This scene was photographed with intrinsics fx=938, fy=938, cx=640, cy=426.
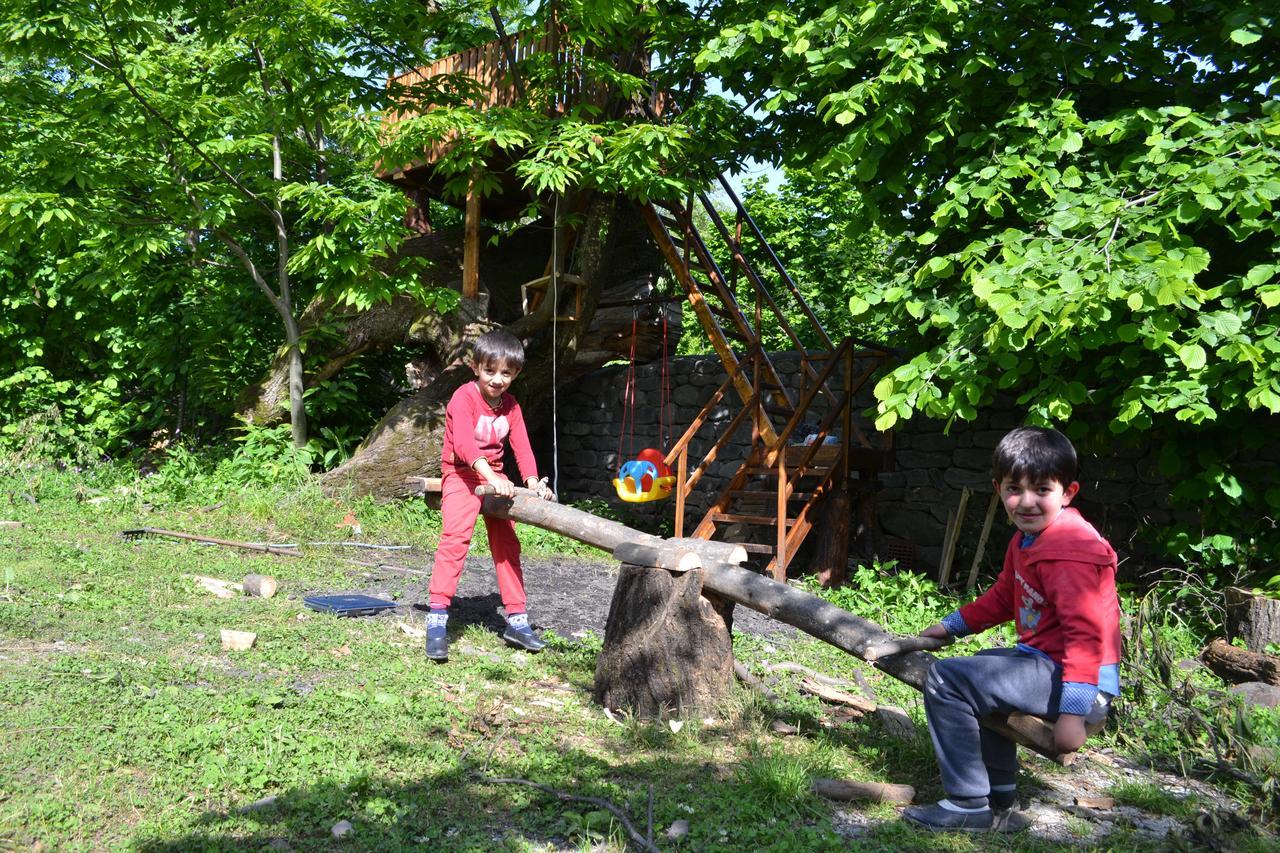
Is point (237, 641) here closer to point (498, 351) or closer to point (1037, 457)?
point (498, 351)

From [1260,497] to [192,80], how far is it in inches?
404

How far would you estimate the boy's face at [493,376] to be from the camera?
4.69 meters

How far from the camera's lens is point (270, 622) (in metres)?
5.03

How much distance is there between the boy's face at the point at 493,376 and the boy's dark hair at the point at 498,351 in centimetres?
1

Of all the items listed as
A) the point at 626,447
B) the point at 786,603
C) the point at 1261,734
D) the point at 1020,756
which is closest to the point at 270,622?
the point at 786,603

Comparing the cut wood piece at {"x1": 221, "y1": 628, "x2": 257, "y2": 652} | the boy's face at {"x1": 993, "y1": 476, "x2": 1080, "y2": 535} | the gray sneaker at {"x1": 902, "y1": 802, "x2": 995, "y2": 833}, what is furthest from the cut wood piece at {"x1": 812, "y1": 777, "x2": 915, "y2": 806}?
the cut wood piece at {"x1": 221, "y1": 628, "x2": 257, "y2": 652}

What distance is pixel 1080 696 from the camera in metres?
2.75

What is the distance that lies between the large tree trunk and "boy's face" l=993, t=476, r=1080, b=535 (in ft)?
24.4

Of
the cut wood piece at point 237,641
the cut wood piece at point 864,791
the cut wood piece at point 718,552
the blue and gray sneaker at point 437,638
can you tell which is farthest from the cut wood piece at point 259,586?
the cut wood piece at point 864,791

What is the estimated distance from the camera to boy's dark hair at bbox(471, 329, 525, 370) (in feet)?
15.3

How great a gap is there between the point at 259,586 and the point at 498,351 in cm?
235

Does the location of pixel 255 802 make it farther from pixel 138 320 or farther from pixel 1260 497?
pixel 138 320

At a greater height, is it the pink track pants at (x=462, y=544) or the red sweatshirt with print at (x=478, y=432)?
the red sweatshirt with print at (x=478, y=432)

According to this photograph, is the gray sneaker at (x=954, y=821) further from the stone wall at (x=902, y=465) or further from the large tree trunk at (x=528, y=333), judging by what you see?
the large tree trunk at (x=528, y=333)
